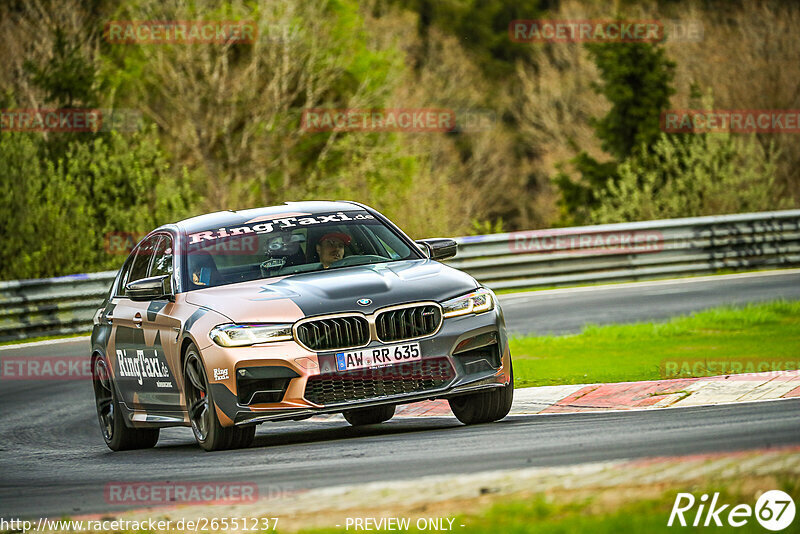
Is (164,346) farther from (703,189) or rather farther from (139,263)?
(703,189)

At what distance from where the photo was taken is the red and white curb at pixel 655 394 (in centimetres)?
990

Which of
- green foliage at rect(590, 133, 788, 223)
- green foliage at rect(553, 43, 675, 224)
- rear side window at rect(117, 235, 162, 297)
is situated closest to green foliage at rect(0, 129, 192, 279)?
green foliage at rect(590, 133, 788, 223)

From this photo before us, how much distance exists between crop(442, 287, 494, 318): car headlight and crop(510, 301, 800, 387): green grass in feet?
8.36

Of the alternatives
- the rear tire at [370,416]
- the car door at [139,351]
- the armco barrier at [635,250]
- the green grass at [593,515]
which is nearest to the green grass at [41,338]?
the armco barrier at [635,250]

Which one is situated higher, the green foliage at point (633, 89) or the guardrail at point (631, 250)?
the green foliage at point (633, 89)

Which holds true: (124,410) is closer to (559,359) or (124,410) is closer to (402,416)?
(402,416)

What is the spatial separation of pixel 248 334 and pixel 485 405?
1.82 metres

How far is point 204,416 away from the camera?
9102mm

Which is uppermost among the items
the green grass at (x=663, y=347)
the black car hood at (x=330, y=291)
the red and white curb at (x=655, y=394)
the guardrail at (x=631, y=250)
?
the black car hood at (x=330, y=291)

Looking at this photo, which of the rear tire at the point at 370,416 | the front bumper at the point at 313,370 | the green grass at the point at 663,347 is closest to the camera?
the front bumper at the point at 313,370

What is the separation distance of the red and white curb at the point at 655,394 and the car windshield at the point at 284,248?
1574 millimetres

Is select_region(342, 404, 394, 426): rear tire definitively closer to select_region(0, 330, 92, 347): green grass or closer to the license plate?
the license plate

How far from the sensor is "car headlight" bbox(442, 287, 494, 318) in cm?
892

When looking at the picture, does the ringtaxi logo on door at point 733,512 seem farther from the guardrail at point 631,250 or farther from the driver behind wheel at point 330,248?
the guardrail at point 631,250
